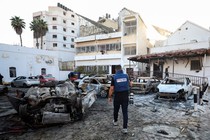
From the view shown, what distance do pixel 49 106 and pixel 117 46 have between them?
2211cm

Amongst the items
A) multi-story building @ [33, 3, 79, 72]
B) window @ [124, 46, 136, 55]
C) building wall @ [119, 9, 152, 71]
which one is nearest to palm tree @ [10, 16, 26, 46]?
multi-story building @ [33, 3, 79, 72]

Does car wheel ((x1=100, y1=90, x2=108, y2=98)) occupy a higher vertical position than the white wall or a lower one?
lower

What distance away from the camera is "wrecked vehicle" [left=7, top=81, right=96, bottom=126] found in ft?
18.7

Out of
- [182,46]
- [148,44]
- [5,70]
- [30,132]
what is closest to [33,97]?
[30,132]

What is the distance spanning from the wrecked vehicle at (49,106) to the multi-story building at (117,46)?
17619 millimetres

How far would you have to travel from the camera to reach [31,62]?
26.5 metres

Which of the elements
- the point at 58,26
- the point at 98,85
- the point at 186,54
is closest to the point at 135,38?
the point at 186,54

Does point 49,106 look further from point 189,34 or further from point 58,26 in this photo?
point 58,26

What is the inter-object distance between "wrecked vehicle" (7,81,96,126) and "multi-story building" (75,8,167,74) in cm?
1762

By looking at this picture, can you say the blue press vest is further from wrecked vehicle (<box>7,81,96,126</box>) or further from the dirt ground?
wrecked vehicle (<box>7,81,96,126</box>)

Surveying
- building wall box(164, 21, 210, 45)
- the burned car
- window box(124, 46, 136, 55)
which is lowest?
the burned car

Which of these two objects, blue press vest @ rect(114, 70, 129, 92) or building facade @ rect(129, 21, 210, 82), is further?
building facade @ rect(129, 21, 210, 82)

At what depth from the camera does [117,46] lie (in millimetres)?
26953

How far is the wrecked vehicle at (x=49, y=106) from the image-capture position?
18.7 feet
